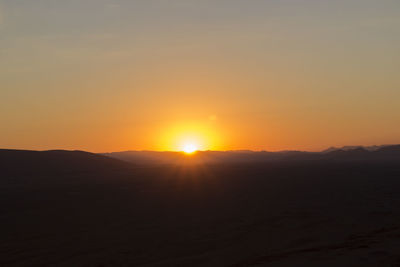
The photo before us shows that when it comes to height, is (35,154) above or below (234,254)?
above

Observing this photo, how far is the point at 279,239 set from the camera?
37.1 ft

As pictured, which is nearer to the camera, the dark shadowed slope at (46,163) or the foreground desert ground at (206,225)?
the foreground desert ground at (206,225)

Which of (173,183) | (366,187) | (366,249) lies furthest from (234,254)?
(173,183)

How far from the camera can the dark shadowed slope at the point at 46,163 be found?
4310 cm

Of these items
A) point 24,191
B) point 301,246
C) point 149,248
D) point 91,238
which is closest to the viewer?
point 301,246

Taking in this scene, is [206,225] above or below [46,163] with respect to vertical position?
below

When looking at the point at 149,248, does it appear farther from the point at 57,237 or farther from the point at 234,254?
the point at 57,237

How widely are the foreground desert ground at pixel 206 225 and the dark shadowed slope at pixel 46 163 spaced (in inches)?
824

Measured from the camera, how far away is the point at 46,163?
47875 mm

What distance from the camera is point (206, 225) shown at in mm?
13758

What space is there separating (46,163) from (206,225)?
39.2m

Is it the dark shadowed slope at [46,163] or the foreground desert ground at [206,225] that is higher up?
the dark shadowed slope at [46,163]

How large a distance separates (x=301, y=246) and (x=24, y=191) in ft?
61.8

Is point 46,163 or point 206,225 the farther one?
point 46,163
